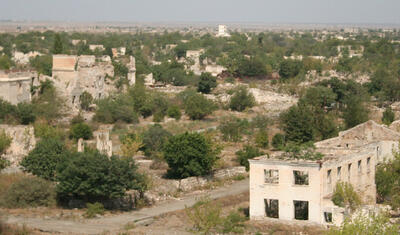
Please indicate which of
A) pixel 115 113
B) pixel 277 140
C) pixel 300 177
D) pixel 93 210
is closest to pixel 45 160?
pixel 93 210

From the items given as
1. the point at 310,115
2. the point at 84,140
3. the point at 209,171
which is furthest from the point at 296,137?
the point at 84,140

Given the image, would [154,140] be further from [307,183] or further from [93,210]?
[307,183]

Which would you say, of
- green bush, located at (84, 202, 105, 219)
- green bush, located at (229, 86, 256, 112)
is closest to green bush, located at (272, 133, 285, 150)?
green bush, located at (229, 86, 256, 112)

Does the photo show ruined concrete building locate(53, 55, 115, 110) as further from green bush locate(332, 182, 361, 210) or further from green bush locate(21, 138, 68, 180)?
green bush locate(332, 182, 361, 210)

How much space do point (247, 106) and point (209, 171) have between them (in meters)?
21.0

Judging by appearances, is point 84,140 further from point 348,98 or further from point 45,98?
point 348,98

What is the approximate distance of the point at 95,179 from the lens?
88.8 ft

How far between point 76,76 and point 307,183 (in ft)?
91.8

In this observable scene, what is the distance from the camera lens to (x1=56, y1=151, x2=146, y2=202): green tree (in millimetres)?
27125

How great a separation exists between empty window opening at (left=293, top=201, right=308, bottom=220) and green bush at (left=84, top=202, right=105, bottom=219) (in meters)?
6.57

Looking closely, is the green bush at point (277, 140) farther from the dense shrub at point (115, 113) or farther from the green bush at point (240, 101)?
the green bush at point (240, 101)

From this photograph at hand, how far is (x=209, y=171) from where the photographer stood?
110 feet

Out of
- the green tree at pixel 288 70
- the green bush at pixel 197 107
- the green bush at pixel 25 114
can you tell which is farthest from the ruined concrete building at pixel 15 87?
the green tree at pixel 288 70

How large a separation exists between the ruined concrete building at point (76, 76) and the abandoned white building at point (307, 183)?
25.0 metres
